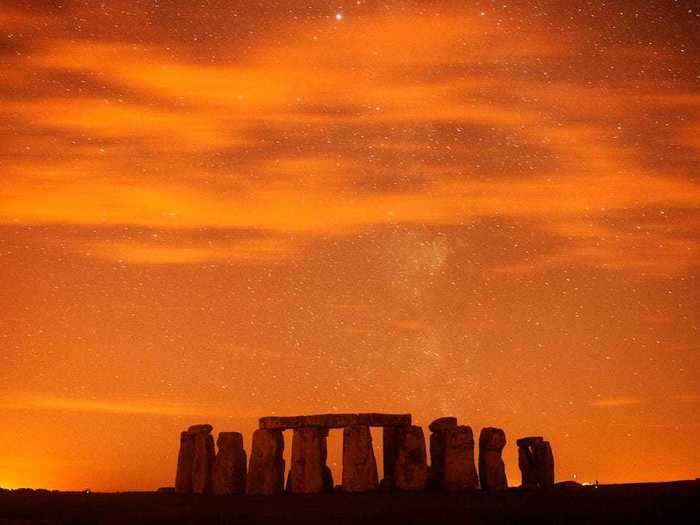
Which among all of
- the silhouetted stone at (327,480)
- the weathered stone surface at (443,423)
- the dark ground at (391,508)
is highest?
the weathered stone surface at (443,423)

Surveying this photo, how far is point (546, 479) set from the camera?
36.5 metres

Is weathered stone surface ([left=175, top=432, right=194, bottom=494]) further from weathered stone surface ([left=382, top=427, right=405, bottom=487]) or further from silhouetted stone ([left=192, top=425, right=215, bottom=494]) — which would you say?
weathered stone surface ([left=382, top=427, right=405, bottom=487])

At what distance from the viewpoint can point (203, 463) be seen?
38.2 meters

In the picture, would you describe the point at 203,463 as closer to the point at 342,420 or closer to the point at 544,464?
the point at 342,420

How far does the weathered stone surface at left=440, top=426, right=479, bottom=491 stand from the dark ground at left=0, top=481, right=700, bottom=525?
1.06 meters

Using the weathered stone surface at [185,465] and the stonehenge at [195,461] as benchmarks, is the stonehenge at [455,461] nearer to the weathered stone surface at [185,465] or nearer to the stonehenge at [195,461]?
the stonehenge at [195,461]

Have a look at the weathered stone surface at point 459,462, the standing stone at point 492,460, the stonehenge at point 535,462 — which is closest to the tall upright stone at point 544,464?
the stonehenge at point 535,462

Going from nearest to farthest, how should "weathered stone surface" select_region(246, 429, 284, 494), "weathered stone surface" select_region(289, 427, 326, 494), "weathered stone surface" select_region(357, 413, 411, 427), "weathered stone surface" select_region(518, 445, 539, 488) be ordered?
"weathered stone surface" select_region(357, 413, 411, 427)
"weathered stone surface" select_region(289, 427, 326, 494)
"weathered stone surface" select_region(518, 445, 539, 488)
"weathered stone surface" select_region(246, 429, 284, 494)

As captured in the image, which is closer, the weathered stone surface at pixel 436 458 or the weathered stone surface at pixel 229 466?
the weathered stone surface at pixel 436 458

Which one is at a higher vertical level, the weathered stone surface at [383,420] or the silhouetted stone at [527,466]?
the weathered stone surface at [383,420]

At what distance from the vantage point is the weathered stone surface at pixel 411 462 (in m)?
35.4

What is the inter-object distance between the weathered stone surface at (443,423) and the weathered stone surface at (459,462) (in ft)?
1.08

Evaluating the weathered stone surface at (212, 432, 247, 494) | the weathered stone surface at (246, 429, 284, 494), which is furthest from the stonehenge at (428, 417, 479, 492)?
the weathered stone surface at (212, 432, 247, 494)

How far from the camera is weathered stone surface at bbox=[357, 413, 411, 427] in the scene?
118 ft
